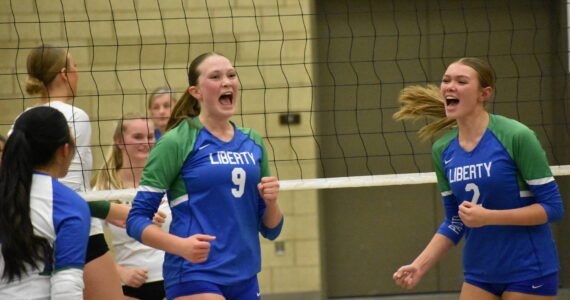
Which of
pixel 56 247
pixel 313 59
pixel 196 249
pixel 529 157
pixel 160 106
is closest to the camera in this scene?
pixel 56 247

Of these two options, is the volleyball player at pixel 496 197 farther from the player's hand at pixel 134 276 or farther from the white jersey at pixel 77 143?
the white jersey at pixel 77 143

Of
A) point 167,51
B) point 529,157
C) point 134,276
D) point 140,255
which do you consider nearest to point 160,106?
point 140,255

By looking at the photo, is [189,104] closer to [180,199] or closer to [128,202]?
[180,199]

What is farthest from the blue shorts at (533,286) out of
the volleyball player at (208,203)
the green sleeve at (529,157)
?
the volleyball player at (208,203)

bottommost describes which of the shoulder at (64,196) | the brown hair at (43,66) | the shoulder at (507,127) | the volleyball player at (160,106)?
the shoulder at (64,196)

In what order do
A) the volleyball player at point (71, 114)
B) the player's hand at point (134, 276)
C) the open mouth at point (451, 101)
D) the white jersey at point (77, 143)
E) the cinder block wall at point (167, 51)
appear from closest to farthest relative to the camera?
1. the open mouth at point (451, 101)
2. the volleyball player at point (71, 114)
3. the white jersey at point (77, 143)
4. the player's hand at point (134, 276)
5. the cinder block wall at point (167, 51)

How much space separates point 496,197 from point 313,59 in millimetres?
3759

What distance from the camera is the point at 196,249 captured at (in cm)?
336

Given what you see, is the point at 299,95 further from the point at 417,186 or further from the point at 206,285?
the point at 206,285

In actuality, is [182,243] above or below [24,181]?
below

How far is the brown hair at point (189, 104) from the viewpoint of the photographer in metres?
3.78

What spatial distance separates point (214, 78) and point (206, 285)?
0.82 m

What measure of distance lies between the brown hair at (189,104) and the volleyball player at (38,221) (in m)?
0.72

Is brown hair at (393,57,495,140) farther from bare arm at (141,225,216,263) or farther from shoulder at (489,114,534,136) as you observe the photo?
bare arm at (141,225,216,263)
